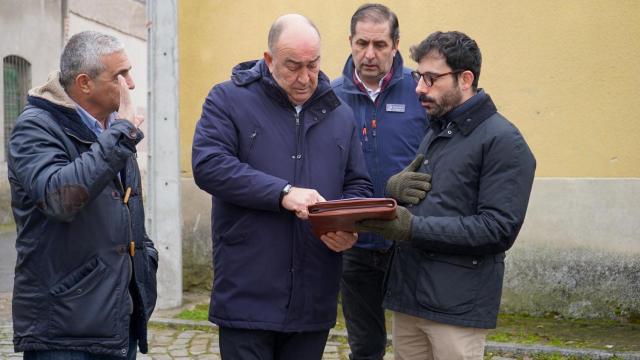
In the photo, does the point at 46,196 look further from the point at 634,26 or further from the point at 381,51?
the point at 634,26

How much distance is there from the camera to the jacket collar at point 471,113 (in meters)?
3.49

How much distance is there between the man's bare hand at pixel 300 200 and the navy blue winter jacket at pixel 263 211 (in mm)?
87

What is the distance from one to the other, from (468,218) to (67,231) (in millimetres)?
1539

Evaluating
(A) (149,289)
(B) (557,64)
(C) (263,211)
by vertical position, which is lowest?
(A) (149,289)

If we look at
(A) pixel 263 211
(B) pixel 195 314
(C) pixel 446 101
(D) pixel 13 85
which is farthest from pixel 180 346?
(D) pixel 13 85

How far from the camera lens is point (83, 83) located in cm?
313

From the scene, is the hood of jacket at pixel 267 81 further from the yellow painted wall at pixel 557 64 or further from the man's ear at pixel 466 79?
the yellow painted wall at pixel 557 64

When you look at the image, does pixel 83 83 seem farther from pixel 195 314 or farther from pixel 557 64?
pixel 557 64

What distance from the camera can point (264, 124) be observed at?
3488mm

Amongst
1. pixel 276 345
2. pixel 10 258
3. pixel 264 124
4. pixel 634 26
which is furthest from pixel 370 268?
pixel 10 258

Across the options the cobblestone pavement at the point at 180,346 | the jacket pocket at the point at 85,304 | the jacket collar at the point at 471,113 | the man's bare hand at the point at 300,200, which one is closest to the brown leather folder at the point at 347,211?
the man's bare hand at the point at 300,200

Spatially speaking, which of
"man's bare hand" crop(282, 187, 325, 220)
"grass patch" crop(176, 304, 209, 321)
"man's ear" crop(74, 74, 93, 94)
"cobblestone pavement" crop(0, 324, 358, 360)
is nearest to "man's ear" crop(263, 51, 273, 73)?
"man's bare hand" crop(282, 187, 325, 220)

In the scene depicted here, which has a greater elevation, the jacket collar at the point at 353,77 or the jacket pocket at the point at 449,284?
the jacket collar at the point at 353,77

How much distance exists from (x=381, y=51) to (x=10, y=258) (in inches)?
293
